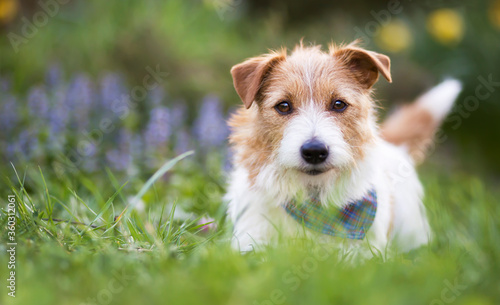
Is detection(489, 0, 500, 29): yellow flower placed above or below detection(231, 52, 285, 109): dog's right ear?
above

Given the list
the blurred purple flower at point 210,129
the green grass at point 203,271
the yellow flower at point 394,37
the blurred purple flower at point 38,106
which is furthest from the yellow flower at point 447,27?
the blurred purple flower at point 38,106

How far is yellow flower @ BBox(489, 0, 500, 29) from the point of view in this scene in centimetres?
720

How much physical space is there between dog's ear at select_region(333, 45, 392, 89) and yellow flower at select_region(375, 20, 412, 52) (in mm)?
4631

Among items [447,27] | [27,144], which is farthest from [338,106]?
[447,27]

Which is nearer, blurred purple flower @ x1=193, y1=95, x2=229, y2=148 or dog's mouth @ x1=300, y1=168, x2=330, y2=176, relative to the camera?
dog's mouth @ x1=300, y1=168, x2=330, y2=176

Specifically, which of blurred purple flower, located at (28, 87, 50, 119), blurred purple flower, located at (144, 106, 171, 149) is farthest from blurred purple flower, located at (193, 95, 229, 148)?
blurred purple flower, located at (28, 87, 50, 119)

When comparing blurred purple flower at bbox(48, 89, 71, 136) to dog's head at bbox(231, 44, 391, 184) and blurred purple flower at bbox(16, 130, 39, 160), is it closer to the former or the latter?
blurred purple flower at bbox(16, 130, 39, 160)

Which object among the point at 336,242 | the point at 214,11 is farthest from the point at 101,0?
the point at 336,242

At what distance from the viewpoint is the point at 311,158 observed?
111 inches

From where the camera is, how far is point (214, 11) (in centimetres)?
866

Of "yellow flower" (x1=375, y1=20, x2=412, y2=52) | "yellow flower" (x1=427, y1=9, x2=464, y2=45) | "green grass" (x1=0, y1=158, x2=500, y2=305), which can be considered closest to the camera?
"green grass" (x1=0, y1=158, x2=500, y2=305)

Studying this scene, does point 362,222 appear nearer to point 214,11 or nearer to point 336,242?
point 336,242

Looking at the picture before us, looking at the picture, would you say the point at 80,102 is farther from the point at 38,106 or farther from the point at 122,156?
the point at 122,156

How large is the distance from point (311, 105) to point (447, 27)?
16.8 ft
